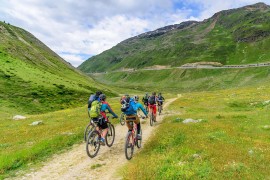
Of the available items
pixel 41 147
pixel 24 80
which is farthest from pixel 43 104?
pixel 41 147

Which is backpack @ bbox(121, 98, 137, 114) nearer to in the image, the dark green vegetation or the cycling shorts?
the cycling shorts

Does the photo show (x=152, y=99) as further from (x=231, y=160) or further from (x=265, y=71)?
(x=265, y=71)

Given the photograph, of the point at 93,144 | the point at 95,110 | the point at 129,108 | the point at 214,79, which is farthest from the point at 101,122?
the point at 214,79

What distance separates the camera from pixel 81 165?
1554 centimetres

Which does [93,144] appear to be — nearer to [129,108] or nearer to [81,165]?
[81,165]

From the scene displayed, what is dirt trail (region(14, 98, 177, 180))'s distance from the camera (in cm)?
1385

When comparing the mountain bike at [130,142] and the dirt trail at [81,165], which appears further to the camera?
the mountain bike at [130,142]

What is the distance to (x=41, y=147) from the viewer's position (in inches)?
752

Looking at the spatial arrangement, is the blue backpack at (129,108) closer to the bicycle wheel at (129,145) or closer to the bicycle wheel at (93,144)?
the bicycle wheel at (129,145)

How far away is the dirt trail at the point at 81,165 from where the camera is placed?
45.4 ft

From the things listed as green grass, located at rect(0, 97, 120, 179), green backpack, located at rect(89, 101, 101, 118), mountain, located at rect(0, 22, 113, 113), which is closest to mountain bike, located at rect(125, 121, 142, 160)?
green backpack, located at rect(89, 101, 101, 118)

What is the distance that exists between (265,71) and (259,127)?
138 m

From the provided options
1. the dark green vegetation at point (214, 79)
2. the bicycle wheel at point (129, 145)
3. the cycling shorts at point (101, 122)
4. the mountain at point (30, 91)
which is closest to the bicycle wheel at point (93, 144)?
the cycling shorts at point (101, 122)

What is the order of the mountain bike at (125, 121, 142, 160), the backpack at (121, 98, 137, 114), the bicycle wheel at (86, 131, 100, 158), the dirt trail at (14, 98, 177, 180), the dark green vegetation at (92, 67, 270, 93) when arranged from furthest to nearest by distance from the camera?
1. the dark green vegetation at (92, 67, 270, 93)
2. the backpack at (121, 98, 137, 114)
3. the bicycle wheel at (86, 131, 100, 158)
4. the mountain bike at (125, 121, 142, 160)
5. the dirt trail at (14, 98, 177, 180)
